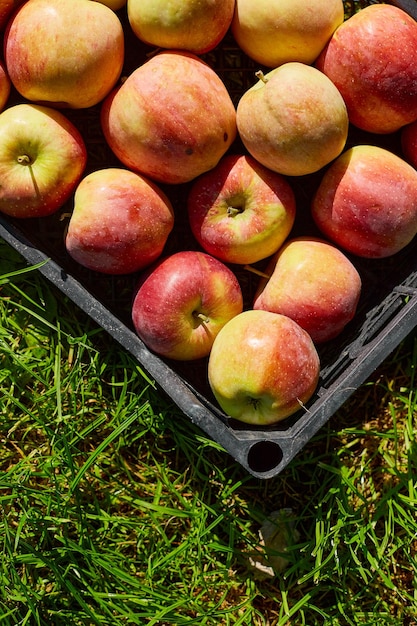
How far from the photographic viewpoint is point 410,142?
1.88 metres

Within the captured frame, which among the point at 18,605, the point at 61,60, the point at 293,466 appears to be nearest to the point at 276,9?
the point at 61,60

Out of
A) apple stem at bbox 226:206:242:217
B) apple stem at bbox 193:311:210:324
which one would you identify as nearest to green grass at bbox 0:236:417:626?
apple stem at bbox 193:311:210:324

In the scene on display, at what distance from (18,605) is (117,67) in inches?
60.2

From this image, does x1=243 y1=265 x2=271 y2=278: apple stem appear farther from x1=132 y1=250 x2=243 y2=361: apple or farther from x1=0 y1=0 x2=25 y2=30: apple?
x1=0 y1=0 x2=25 y2=30: apple

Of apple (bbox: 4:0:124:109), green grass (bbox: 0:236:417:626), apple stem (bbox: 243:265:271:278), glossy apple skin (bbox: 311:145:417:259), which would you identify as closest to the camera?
apple (bbox: 4:0:124:109)

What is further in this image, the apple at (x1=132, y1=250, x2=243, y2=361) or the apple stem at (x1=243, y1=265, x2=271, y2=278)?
the apple stem at (x1=243, y1=265, x2=271, y2=278)

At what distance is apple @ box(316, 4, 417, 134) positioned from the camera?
172 cm

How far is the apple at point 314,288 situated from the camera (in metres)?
1.78

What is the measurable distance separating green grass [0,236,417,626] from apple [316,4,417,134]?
2.36ft

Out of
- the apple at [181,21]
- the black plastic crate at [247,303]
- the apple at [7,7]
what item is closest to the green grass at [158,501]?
the black plastic crate at [247,303]

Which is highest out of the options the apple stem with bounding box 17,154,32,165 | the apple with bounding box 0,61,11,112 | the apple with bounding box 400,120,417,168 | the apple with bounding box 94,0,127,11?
the apple with bounding box 94,0,127,11

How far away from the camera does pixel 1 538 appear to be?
80.8 inches

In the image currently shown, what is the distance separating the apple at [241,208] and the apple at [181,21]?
11.9 inches

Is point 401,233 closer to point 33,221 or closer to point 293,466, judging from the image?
point 293,466
